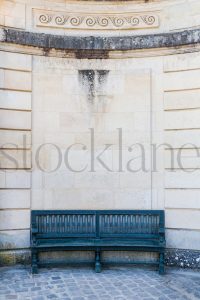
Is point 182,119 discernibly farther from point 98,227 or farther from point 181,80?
point 98,227

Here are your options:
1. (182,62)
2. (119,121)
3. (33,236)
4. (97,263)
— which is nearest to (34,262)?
(33,236)

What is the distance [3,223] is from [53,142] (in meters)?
1.79

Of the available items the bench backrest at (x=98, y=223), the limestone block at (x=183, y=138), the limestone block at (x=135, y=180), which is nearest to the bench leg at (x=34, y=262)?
the bench backrest at (x=98, y=223)

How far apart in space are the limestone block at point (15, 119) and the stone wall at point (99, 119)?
0.06 ft

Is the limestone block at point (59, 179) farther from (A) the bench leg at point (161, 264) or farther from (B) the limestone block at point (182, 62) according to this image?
(B) the limestone block at point (182, 62)

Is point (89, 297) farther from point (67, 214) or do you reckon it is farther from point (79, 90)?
point (79, 90)

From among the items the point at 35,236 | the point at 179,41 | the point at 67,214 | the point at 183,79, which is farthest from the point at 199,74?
the point at 35,236

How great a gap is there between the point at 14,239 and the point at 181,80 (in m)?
4.37

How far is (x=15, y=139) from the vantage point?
692cm

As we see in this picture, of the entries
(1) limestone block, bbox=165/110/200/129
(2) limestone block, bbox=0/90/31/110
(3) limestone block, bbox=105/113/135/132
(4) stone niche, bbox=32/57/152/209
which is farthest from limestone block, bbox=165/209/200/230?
(2) limestone block, bbox=0/90/31/110

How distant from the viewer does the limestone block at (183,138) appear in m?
6.85

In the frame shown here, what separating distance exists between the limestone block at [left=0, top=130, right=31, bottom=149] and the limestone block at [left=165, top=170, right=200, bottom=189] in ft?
9.03

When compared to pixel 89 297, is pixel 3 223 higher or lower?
higher

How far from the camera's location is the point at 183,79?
Result: 698 cm
